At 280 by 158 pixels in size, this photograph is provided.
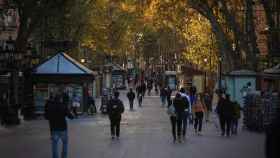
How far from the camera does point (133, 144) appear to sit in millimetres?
23203

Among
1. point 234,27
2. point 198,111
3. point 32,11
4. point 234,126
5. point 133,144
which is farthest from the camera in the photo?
point 234,27

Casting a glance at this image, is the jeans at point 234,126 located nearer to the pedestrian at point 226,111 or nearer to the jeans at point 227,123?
the jeans at point 227,123

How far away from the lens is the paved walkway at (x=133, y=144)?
20.2 metres

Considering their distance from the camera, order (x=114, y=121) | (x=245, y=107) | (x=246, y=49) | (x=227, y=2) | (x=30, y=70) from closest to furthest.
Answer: (x=114, y=121) < (x=245, y=107) < (x=30, y=70) < (x=246, y=49) < (x=227, y=2)

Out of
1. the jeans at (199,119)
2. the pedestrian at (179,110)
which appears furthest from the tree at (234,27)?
the pedestrian at (179,110)

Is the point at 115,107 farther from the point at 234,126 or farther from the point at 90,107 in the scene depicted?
the point at 90,107

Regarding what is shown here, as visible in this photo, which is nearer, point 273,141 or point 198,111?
point 273,141

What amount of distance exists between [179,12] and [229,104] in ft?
84.5

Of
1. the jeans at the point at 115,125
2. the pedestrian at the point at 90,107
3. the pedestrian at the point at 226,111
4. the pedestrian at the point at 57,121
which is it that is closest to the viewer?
the pedestrian at the point at 57,121

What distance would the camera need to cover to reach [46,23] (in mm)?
42094

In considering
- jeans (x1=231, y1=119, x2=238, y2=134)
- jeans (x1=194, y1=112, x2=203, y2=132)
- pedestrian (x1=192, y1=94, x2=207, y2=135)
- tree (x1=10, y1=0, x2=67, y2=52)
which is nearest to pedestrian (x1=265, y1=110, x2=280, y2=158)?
pedestrian (x1=192, y1=94, x2=207, y2=135)

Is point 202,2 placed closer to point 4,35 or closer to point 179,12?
point 179,12

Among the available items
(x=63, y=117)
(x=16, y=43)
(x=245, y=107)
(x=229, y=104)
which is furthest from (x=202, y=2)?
(x=63, y=117)

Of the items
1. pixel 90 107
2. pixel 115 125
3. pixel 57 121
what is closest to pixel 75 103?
pixel 90 107
